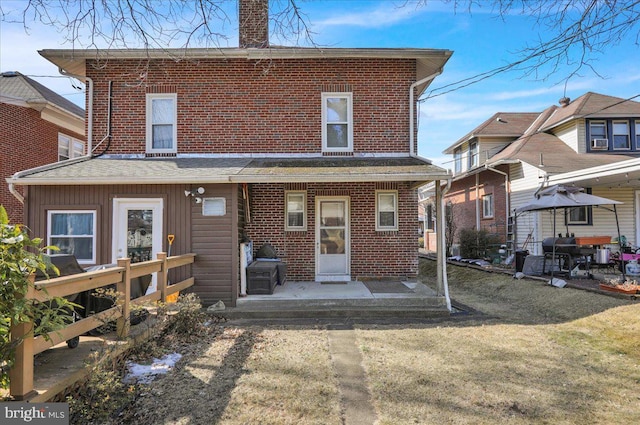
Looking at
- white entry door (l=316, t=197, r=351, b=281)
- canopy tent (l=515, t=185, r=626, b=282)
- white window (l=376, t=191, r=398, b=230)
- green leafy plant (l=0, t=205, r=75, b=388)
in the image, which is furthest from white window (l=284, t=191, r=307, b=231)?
green leafy plant (l=0, t=205, r=75, b=388)

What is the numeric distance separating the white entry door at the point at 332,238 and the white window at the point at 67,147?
12694 mm

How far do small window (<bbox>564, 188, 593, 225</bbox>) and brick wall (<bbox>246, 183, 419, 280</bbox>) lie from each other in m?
8.37

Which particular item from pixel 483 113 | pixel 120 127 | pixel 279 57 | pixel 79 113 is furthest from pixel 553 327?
pixel 79 113

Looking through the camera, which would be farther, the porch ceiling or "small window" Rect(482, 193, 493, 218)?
"small window" Rect(482, 193, 493, 218)

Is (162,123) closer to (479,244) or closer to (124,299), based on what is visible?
(124,299)

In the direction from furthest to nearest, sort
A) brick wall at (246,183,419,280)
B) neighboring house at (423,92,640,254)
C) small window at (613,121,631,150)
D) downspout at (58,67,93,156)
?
small window at (613,121,631,150), neighboring house at (423,92,640,254), brick wall at (246,183,419,280), downspout at (58,67,93,156)

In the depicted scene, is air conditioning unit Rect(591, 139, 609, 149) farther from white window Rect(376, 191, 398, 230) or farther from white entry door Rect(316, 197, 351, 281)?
white entry door Rect(316, 197, 351, 281)

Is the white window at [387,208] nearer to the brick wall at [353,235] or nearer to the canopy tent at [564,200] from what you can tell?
the brick wall at [353,235]

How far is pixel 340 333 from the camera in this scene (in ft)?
21.2

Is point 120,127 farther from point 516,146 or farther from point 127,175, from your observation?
point 516,146

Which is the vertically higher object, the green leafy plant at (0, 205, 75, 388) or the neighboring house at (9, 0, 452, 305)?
the neighboring house at (9, 0, 452, 305)

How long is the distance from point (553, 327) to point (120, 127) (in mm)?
10653

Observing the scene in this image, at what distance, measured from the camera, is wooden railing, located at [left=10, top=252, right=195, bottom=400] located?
10.3ft

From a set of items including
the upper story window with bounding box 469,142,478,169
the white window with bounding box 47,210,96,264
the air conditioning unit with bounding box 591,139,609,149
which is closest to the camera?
the white window with bounding box 47,210,96,264
